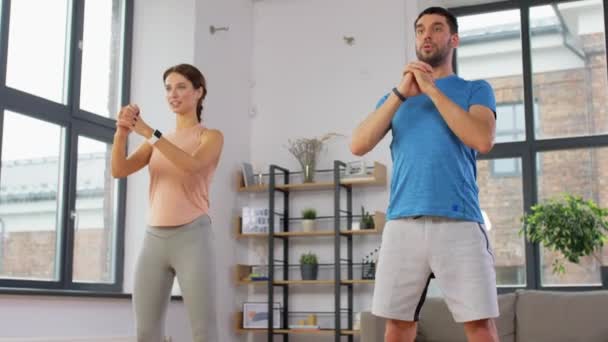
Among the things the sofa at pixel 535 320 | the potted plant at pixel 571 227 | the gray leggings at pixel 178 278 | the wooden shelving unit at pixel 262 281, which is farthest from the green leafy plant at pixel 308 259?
the gray leggings at pixel 178 278

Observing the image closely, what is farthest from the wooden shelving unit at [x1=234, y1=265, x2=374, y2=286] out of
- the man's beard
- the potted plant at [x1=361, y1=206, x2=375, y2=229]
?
the man's beard

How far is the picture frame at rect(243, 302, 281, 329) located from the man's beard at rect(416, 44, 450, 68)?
12.7ft

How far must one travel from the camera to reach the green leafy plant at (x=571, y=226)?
4945 millimetres

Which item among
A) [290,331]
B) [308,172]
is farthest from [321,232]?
[290,331]

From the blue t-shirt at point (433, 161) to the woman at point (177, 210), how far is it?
0.83 metres

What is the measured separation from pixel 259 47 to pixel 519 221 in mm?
2566

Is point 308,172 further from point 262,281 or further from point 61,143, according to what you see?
point 61,143

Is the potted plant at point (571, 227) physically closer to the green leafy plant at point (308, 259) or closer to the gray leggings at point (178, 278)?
the green leafy plant at point (308, 259)

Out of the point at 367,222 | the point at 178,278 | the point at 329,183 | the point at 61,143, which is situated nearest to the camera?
the point at 178,278

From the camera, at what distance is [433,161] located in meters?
1.86

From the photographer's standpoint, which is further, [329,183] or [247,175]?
[247,175]

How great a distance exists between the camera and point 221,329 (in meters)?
5.50

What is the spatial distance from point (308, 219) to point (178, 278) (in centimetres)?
325

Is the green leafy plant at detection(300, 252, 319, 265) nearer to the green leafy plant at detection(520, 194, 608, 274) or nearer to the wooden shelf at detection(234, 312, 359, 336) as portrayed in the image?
the wooden shelf at detection(234, 312, 359, 336)
